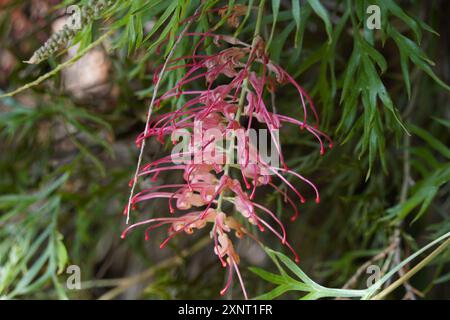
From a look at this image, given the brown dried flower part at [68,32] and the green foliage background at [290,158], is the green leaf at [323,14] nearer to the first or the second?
the green foliage background at [290,158]

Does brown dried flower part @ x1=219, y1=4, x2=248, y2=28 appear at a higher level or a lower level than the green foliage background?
higher

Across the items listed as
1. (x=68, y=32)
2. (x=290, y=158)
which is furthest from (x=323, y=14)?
(x=290, y=158)

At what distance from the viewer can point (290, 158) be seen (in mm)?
1069

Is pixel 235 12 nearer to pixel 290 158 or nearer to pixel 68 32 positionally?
pixel 68 32

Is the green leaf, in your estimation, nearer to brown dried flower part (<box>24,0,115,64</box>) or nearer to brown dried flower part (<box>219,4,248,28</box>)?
brown dried flower part (<box>219,4,248,28</box>)

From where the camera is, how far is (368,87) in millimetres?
625

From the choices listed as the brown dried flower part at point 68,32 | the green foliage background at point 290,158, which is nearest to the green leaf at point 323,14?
the green foliage background at point 290,158

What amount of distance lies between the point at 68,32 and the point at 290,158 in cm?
56

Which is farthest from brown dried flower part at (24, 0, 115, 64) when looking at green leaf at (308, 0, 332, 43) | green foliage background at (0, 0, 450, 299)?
green leaf at (308, 0, 332, 43)

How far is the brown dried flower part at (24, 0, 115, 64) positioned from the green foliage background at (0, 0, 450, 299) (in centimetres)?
A: 2

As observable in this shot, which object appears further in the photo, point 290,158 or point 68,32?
point 290,158

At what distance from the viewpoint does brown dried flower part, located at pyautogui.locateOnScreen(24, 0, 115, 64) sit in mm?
556

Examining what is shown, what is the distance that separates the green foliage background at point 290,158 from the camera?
0.73m
